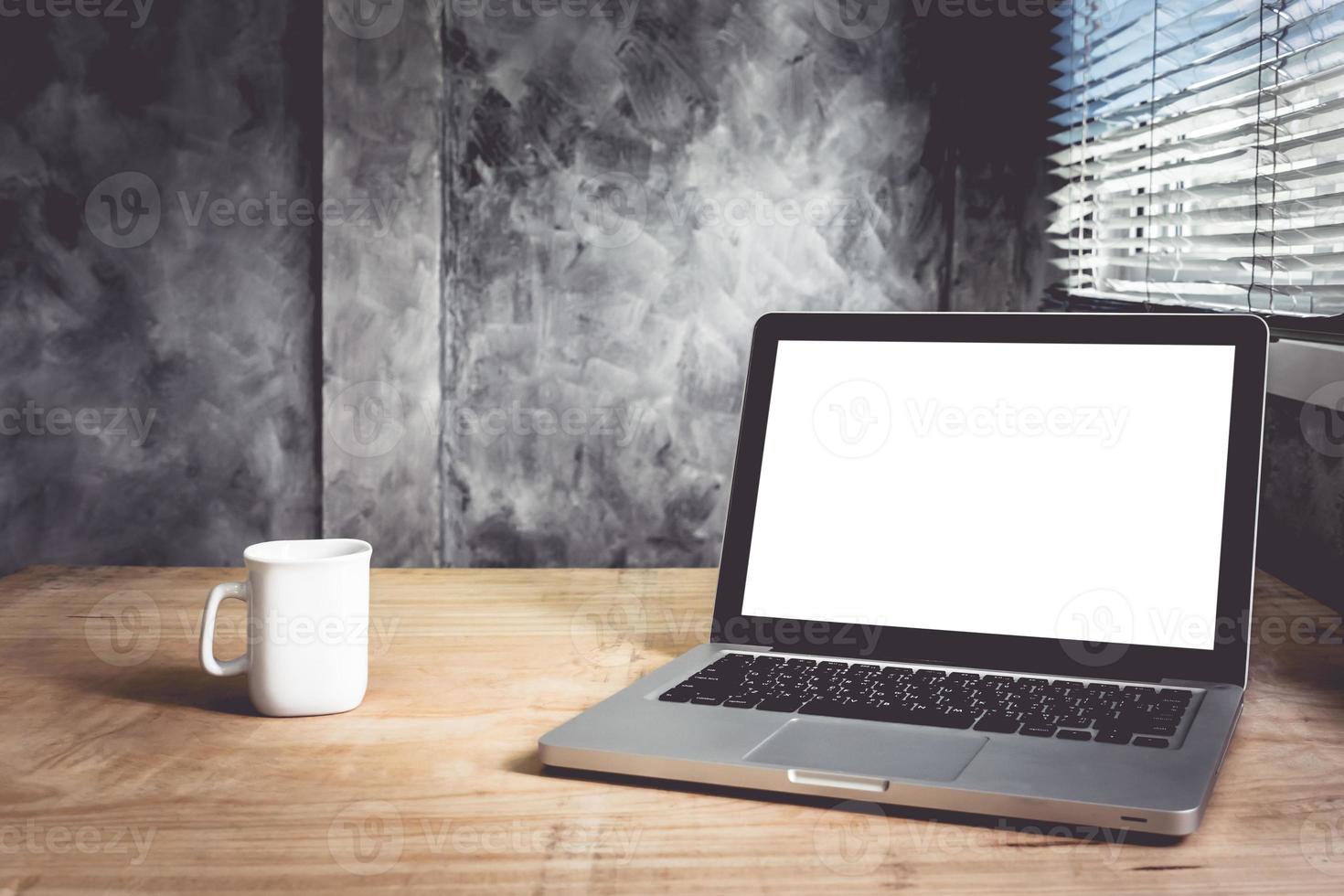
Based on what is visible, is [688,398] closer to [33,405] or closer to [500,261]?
[500,261]

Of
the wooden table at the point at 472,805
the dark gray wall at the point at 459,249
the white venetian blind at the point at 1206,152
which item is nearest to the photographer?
the wooden table at the point at 472,805

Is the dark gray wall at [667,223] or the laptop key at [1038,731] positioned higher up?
the dark gray wall at [667,223]

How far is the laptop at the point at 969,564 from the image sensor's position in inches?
28.0

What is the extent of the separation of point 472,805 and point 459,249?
90.4 inches

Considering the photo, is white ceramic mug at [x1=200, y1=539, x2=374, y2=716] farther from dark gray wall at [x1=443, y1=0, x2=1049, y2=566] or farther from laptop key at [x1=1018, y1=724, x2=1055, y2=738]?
dark gray wall at [x1=443, y1=0, x2=1049, y2=566]

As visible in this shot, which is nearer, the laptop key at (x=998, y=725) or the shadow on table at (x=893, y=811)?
the shadow on table at (x=893, y=811)

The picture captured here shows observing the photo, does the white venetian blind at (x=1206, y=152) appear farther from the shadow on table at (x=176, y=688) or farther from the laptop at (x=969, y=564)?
the shadow on table at (x=176, y=688)

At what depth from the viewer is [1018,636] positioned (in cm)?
89

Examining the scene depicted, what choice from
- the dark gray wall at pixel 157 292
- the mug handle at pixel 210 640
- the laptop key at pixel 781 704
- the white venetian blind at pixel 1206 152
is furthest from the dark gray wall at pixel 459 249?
the laptop key at pixel 781 704

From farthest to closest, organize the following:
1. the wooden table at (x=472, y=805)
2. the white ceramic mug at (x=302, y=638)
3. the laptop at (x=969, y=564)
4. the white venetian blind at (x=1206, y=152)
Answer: the white venetian blind at (x=1206, y=152) < the white ceramic mug at (x=302, y=638) < the laptop at (x=969, y=564) < the wooden table at (x=472, y=805)

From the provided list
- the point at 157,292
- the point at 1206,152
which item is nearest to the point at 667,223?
the point at 157,292

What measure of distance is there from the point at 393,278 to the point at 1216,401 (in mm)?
2156

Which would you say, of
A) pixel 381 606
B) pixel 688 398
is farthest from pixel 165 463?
pixel 381 606

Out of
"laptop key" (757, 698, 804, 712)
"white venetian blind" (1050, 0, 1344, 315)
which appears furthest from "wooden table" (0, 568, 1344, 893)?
"white venetian blind" (1050, 0, 1344, 315)
